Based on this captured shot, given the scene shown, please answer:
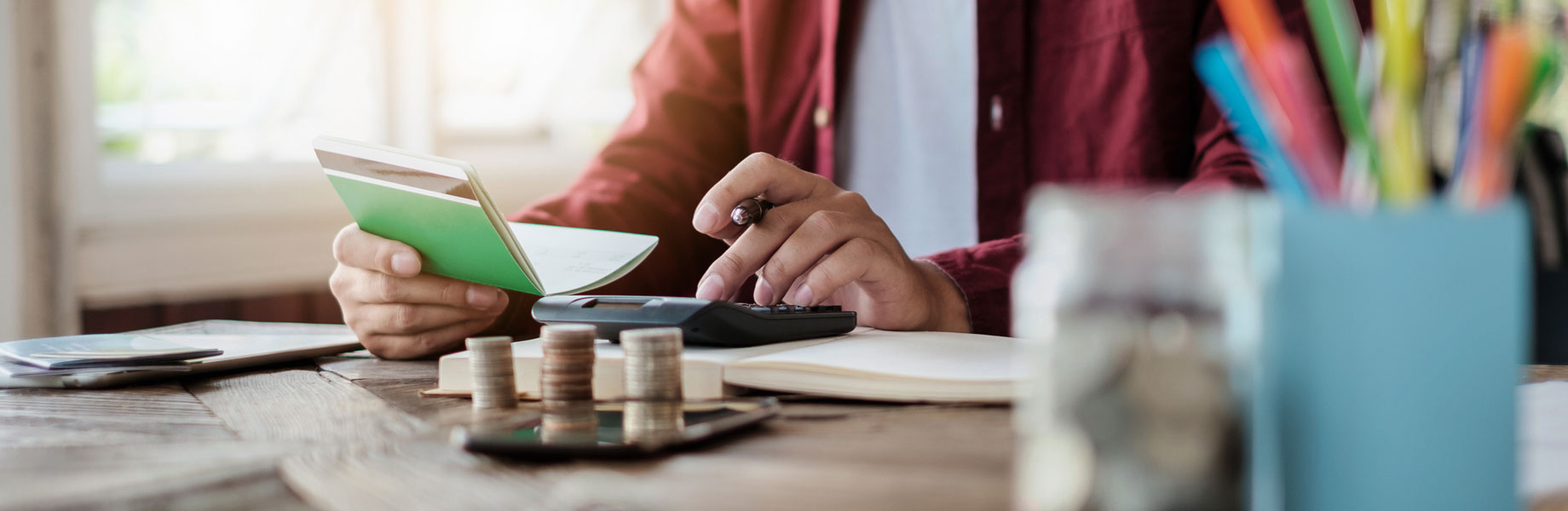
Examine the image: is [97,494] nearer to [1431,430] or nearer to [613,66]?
[1431,430]

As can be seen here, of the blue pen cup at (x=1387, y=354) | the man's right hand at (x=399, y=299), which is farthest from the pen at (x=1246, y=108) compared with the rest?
the man's right hand at (x=399, y=299)

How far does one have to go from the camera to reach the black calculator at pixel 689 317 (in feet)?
2.35

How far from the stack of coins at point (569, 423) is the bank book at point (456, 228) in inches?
8.6

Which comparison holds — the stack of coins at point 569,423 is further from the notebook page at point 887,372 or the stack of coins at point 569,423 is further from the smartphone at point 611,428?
the notebook page at point 887,372

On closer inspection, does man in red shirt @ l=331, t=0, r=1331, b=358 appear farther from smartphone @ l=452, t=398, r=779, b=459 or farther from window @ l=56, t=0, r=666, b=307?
window @ l=56, t=0, r=666, b=307

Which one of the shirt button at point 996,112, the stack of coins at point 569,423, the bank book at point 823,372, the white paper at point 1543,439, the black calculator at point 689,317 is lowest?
the white paper at point 1543,439

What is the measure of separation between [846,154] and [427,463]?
1.23 metres

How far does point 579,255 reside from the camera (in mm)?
966

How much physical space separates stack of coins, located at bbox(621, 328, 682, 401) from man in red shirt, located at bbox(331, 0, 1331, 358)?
1.02 ft

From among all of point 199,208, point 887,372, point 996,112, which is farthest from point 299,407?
point 199,208

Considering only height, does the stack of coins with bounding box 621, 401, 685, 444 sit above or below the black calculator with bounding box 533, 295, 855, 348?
→ below

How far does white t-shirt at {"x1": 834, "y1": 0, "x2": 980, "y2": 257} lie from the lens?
154cm

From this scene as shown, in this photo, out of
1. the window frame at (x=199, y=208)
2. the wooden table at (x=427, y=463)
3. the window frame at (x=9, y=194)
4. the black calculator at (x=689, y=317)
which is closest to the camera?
the wooden table at (x=427, y=463)

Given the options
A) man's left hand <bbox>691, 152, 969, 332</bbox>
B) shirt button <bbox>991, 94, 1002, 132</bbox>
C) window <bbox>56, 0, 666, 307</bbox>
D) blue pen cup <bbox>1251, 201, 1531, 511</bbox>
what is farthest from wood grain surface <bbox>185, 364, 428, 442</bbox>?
window <bbox>56, 0, 666, 307</bbox>
